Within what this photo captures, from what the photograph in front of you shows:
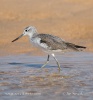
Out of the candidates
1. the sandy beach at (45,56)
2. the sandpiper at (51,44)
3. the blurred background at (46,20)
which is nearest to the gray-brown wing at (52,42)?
the sandpiper at (51,44)

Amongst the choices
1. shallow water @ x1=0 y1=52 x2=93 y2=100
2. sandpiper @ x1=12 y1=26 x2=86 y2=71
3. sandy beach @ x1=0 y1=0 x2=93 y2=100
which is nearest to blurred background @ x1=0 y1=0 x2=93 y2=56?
sandy beach @ x1=0 y1=0 x2=93 y2=100

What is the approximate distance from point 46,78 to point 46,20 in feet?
23.5

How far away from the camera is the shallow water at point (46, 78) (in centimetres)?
847

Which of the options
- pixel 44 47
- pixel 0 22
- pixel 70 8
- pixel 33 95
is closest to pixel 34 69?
pixel 44 47

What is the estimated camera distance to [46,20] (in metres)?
17.1

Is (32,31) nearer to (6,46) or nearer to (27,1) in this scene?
(6,46)

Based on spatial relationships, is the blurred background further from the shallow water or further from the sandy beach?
the shallow water

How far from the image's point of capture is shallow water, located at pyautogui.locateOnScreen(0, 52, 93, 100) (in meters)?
8.47

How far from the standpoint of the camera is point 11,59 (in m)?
12.5

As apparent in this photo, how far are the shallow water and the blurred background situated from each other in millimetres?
1366

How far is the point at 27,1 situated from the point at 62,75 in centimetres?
906

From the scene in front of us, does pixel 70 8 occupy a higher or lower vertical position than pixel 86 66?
higher

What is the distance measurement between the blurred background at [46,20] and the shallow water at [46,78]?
1366mm

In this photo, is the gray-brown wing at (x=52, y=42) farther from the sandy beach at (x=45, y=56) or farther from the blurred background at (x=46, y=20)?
the blurred background at (x=46, y=20)
